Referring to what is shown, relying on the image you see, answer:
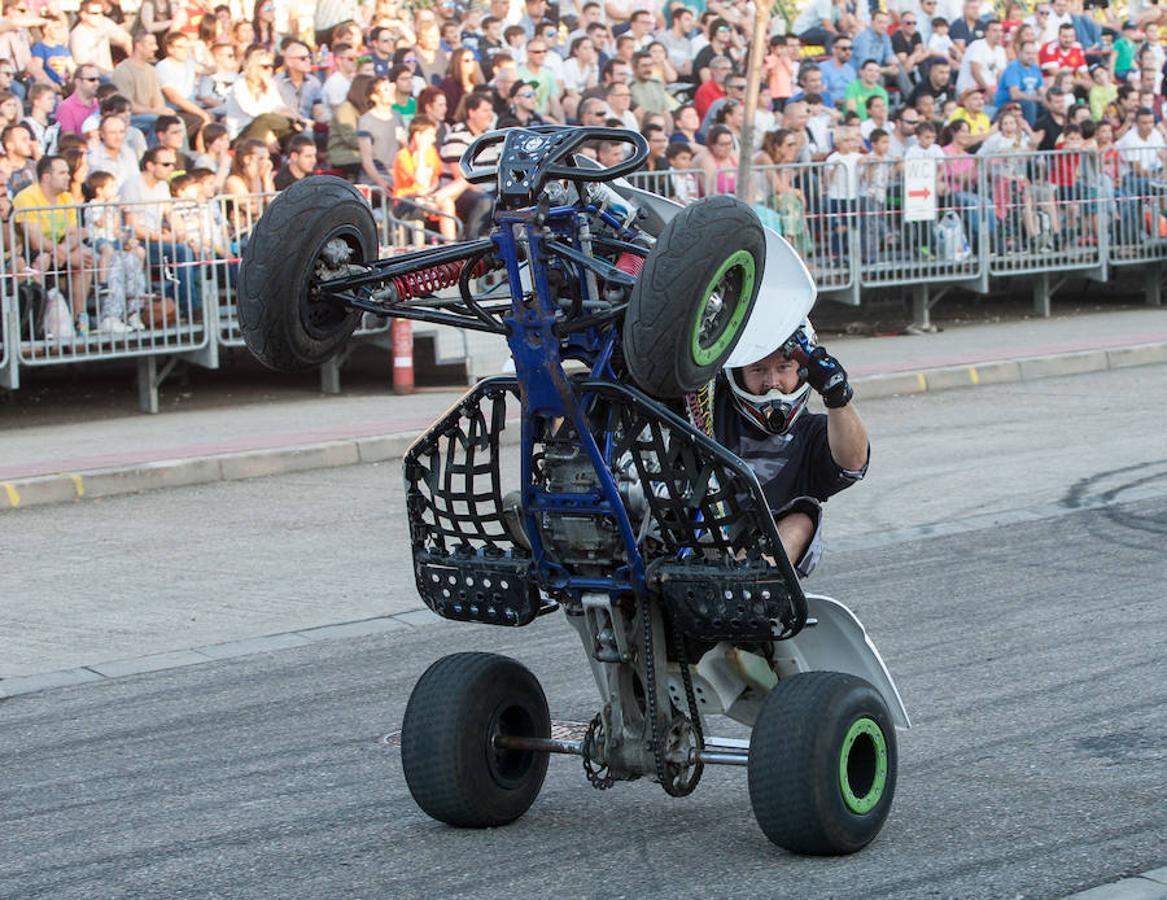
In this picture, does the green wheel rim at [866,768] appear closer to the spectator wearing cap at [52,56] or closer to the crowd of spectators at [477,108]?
the crowd of spectators at [477,108]

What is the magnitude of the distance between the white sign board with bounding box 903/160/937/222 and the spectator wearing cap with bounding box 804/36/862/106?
8.42 feet

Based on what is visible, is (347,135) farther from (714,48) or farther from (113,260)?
(714,48)

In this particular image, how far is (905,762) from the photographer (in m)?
6.37

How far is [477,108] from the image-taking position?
1742cm

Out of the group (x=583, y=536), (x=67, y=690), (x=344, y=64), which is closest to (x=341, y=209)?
(x=583, y=536)

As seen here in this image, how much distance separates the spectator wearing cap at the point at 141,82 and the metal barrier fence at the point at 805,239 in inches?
81.6

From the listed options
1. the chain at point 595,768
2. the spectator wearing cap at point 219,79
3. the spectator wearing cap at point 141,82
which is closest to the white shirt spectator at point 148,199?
the spectator wearing cap at point 141,82

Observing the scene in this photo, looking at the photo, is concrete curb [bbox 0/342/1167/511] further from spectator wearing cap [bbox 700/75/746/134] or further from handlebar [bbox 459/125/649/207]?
handlebar [bbox 459/125/649/207]

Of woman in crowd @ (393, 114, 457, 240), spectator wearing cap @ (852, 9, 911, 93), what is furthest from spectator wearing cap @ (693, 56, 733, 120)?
woman in crowd @ (393, 114, 457, 240)

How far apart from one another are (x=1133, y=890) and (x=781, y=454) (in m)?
1.50

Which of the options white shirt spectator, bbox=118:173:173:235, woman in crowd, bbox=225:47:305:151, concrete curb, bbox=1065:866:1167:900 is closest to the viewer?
concrete curb, bbox=1065:866:1167:900

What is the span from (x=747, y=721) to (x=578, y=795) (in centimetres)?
65

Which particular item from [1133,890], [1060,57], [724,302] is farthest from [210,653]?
[1060,57]

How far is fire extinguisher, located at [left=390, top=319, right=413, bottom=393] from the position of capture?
16.2m
